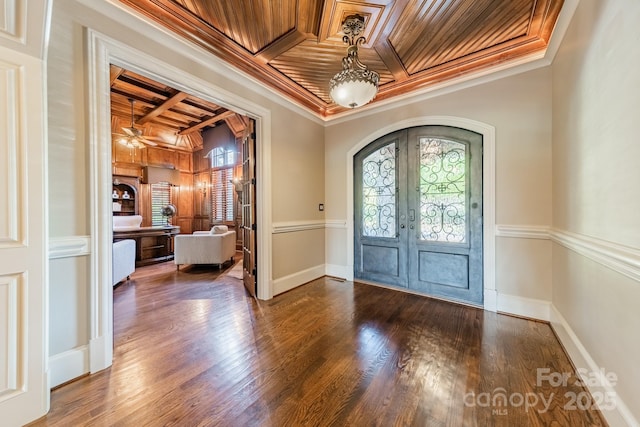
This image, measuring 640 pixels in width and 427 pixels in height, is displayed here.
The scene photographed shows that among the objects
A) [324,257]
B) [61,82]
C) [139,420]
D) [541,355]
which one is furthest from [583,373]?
[61,82]

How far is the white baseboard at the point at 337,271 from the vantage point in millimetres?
3990

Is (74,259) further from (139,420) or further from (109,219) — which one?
(139,420)

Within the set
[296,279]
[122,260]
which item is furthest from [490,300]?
[122,260]

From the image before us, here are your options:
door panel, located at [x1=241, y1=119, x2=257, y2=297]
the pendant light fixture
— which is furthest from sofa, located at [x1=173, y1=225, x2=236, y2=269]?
the pendant light fixture

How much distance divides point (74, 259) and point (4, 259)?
1.46 ft

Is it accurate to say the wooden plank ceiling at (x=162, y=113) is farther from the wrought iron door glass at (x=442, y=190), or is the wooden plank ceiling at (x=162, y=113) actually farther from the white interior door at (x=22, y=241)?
the wrought iron door glass at (x=442, y=190)

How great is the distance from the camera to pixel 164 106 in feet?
15.4

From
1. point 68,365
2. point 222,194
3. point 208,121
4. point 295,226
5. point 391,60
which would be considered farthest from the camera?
point 222,194

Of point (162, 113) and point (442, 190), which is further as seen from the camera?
point (162, 113)

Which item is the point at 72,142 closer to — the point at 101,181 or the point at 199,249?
the point at 101,181

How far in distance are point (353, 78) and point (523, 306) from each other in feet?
9.69

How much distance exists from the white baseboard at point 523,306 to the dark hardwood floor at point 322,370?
5.1 inches

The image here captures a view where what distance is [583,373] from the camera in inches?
63.2

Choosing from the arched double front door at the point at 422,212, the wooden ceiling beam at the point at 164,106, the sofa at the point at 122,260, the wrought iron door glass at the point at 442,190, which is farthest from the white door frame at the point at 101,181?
the wrought iron door glass at the point at 442,190
